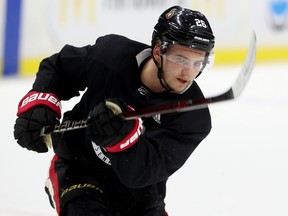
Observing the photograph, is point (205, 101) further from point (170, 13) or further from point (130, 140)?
point (170, 13)

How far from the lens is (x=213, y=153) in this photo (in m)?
3.73

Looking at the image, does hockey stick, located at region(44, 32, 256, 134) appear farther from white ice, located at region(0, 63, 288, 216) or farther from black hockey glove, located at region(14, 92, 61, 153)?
white ice, located at region(0, 63, 288, 216)

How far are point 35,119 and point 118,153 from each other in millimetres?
398

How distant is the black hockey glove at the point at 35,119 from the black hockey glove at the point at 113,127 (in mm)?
356

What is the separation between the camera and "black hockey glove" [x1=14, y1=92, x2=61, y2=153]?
7.43 ft

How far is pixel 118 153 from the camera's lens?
2.02 metres

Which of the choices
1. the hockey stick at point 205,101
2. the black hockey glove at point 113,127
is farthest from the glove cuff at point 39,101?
the black hockey glove at point 113,127

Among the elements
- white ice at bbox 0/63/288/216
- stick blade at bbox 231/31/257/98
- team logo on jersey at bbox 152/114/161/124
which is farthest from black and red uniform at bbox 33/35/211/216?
white ice at bbox 0/63/288/216

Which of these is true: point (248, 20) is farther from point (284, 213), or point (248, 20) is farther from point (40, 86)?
point (40, 86)

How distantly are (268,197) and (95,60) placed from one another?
132cm

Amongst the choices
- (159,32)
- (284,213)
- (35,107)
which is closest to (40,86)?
(35,107)

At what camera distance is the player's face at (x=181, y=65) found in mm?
2104

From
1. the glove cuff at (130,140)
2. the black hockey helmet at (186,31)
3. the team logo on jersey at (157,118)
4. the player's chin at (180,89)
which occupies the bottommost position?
the team logo on jersey at (157,118)

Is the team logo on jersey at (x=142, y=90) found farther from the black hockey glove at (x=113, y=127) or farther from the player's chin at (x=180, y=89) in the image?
the black hockey glove at (x=113, y=127)
